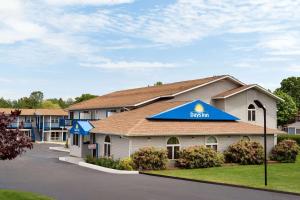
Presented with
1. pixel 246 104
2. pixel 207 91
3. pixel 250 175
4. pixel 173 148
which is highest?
pixel 207 91

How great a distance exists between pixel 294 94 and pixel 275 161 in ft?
258

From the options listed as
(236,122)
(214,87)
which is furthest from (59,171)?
(214,87)

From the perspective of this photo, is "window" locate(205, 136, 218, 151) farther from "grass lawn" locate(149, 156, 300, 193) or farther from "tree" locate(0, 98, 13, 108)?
"tree" locate(0, 98, 13, 108)

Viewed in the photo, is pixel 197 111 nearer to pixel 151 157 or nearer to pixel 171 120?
pixel 171 120

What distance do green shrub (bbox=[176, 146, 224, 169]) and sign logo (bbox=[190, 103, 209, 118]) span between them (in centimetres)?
372

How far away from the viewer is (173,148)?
32.8m

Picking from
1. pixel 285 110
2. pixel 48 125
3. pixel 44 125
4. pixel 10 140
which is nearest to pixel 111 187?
pixel 10 140

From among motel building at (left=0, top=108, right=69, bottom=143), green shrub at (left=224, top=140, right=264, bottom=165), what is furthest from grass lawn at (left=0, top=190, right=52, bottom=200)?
motel building at (left=0, top=108, right=69, bottom=143)

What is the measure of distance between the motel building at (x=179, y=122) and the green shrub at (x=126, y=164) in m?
1.05

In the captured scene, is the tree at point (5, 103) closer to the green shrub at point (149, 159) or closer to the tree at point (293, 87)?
the tree at point (293, 87)

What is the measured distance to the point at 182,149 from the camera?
32.6 m

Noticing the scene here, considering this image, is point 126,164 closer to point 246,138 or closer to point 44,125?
point 246,138

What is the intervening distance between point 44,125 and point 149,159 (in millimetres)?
51176

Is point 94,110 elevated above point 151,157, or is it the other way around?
point 94,110
